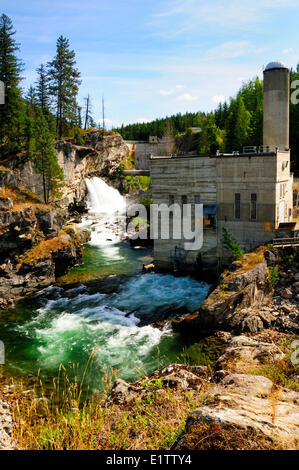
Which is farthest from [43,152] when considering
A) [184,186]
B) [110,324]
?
[110,324]

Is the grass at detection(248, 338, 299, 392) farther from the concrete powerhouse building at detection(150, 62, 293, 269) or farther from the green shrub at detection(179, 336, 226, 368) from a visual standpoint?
the concrete powerhouse building at detection(150, 62, 293, 269)

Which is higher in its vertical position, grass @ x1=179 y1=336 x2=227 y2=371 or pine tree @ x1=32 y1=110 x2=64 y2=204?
pine tree @ x1=32 y1=110 x2=64 y2=204

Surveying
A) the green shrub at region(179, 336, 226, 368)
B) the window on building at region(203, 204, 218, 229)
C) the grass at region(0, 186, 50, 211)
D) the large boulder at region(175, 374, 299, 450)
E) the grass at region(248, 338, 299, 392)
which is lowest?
the green shrub at region(179, 336, 226, 368)

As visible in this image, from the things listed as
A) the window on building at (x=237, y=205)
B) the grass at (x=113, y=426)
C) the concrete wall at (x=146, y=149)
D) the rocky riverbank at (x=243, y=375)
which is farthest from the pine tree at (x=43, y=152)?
→ the concrete wall at (x=146, y=149)

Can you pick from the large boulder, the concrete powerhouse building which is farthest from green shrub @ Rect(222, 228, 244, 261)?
the large boulder

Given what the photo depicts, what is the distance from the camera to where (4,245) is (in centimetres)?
2516

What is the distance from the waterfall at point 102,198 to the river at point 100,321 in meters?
20.1

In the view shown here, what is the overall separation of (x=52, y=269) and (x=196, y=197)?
11.7 m

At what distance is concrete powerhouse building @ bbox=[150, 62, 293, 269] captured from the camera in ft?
75.3

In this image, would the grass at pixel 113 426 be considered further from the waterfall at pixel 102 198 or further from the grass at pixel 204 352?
the waterfall at pixel 102 198

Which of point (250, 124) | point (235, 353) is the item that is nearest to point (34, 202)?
point (235, 353)

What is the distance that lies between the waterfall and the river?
66.0 ft

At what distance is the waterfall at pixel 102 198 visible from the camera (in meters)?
51.5

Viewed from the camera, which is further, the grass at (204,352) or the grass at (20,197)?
the grass at (20,197)
